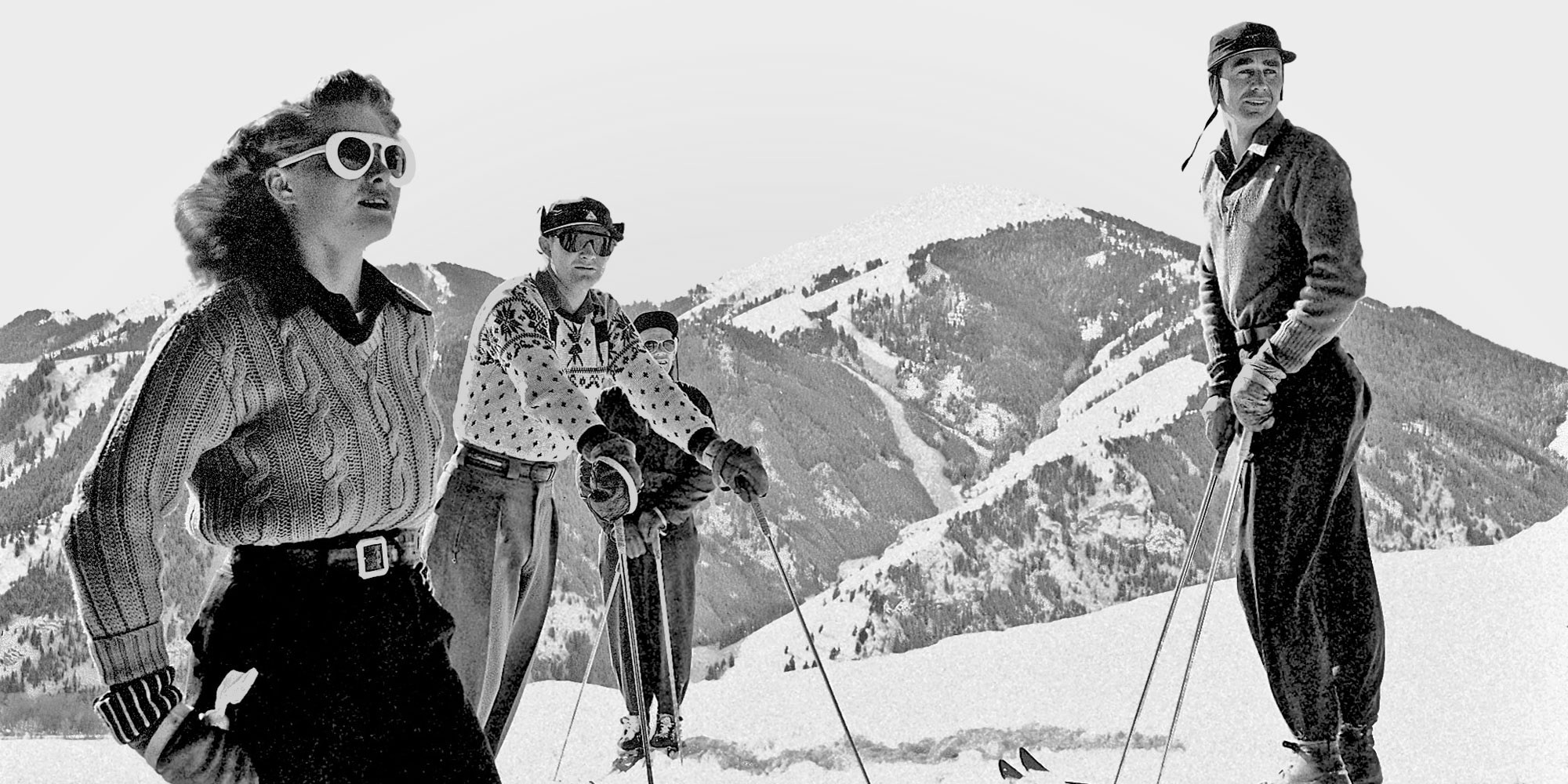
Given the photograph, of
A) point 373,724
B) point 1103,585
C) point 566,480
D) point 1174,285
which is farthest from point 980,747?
point 1174,285

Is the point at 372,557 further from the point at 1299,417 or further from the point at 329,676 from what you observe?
the point at 1299,417

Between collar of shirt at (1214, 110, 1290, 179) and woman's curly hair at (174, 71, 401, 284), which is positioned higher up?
collar of shirt at (1214, 110, 1290, 179)

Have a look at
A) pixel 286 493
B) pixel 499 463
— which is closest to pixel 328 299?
pixel 286 493

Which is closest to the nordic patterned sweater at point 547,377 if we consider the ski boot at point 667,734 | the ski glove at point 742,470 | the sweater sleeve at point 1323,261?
the ski glove at point 742,470

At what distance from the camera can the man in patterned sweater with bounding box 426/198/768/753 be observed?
149 inches

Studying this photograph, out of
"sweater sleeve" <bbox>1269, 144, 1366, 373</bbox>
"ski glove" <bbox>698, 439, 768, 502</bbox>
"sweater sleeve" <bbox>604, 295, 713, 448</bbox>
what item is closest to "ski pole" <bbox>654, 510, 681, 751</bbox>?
"sweater sleeve" <bbox>604, 295, 713, 448</bbox>

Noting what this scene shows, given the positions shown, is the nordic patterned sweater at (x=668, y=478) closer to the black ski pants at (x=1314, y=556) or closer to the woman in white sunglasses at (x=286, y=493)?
the black ski pants at (x=1314, y=556)

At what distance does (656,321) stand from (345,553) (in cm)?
303

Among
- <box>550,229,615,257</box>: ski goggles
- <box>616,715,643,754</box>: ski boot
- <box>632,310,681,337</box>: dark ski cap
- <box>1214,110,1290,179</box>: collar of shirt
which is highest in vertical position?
<box>1214,110,1290,179</box>: collar of shirt

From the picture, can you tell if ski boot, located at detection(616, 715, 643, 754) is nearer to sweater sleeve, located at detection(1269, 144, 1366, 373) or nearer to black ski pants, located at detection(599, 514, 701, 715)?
black ski pants, located at detection(599, 514, 701, 715)

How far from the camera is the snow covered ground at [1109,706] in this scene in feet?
15.5

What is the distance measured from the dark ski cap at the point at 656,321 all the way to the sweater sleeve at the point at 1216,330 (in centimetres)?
218

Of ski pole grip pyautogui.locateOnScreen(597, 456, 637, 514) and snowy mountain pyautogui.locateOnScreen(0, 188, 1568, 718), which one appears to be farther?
snowy mountain pyautogui.locateOnScreen(0, 188, 1568, 718)

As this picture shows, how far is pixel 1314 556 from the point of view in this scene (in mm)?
3742
